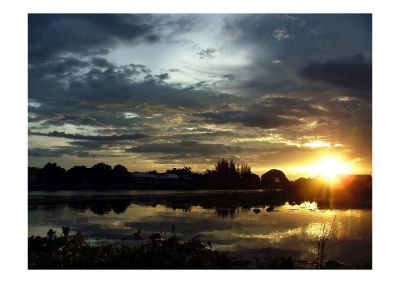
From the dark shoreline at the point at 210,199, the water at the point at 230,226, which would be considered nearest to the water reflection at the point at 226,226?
the water at the point at 230,226

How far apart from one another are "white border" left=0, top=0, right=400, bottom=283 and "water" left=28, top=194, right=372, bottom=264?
0.82 feet

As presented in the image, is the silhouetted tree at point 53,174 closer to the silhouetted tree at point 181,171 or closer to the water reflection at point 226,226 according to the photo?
the water reflection at point 226,226

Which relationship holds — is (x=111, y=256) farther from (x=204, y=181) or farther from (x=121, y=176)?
(x=204, y=181)

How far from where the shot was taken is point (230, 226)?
6.02 m

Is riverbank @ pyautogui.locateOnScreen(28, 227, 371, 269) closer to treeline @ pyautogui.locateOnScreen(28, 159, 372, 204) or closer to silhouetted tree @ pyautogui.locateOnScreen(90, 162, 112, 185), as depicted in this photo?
treeline @ pyautogui.locateOnScreen(28, 159, 372, 204)

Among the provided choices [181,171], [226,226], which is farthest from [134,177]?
[226,226]

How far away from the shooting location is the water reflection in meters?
5.72

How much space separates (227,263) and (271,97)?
2000 mm

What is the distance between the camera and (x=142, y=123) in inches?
241

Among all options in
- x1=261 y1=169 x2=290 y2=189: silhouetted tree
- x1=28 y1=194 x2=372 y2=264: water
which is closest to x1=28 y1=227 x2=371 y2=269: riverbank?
x1=28 y1=194 x2=372 y2=264: water
